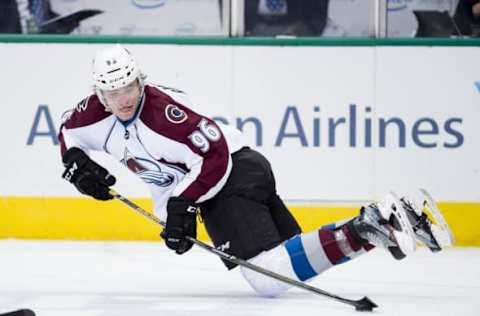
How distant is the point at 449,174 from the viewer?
5.88 meters

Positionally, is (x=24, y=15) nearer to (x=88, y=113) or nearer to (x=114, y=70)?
(x=88, y=113)

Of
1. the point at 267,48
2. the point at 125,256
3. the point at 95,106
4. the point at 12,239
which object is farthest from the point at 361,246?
the point at 12,239

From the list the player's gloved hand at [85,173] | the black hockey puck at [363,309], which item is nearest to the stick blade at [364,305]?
the black hockey puck at [363,309]

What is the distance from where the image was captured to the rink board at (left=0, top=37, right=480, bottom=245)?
5.89 m

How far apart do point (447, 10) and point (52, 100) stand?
2.10 m

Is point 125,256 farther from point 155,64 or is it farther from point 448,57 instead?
point 448,57

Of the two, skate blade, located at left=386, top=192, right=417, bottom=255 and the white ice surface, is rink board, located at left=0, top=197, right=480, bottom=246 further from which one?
skate blade, located at left=386, top=192, right=417, bottom=255

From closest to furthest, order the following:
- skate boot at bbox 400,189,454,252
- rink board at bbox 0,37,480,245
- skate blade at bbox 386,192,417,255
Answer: skate blade at bbox 386,192,417,255 < skate boot at bbox 400,189,454,252 < rink board at bbox 0,37,480,245

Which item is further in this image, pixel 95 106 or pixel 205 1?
pixel 205 1

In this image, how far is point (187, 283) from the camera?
464cm

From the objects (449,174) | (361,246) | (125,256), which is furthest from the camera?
(449,174)

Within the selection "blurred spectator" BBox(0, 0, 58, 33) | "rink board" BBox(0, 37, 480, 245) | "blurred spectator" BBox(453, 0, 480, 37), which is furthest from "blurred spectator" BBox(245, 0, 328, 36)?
"blurred spectator" BBox(0, 0, 58, 33)

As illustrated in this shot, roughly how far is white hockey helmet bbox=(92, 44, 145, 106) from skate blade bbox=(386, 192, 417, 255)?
3.14 ft

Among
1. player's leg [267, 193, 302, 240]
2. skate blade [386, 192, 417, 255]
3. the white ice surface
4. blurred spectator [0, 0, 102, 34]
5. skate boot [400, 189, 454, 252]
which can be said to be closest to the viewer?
skate blade [386, 192, 417, 255]
